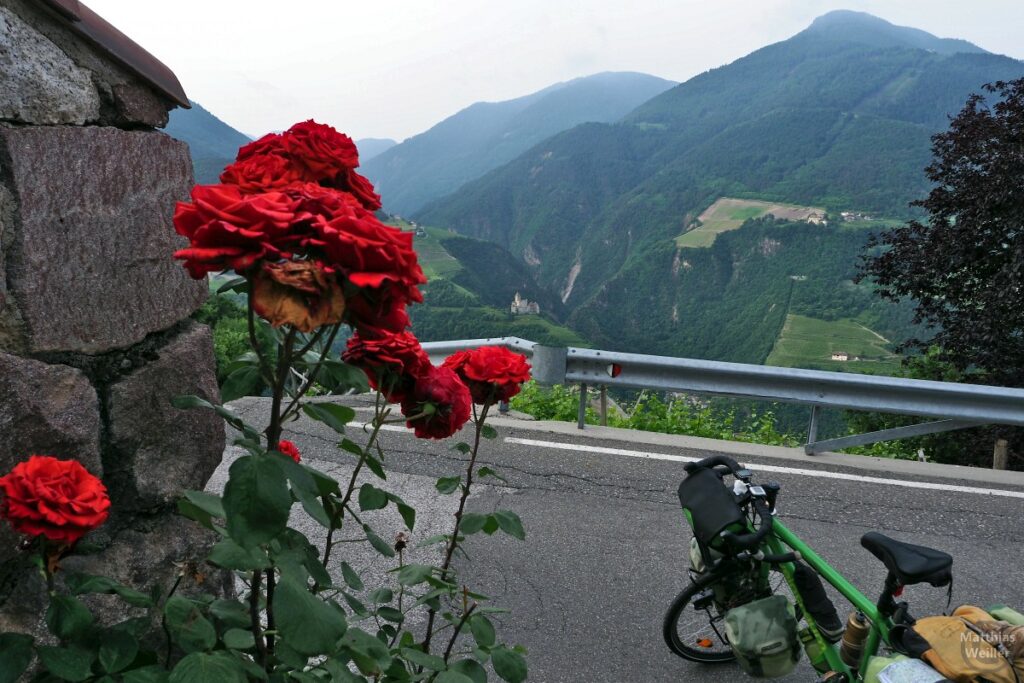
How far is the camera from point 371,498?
5.29 feet

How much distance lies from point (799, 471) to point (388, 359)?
470 cm

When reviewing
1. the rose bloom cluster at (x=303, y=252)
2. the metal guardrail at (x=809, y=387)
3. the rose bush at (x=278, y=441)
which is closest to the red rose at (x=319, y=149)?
the rose bush at (x=278, y=441)

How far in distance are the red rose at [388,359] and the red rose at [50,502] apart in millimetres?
496

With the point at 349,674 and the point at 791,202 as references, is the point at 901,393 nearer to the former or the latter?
the point at 349,674

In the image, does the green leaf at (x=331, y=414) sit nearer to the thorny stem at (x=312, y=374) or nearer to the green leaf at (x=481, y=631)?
the thorny stem at (x=312, y=374)

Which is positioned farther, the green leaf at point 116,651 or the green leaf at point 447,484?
the green leaf at point 447,484

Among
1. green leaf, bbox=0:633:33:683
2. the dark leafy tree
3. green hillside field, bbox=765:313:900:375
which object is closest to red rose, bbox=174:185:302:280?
green leaf, bbox=0:633:33:683

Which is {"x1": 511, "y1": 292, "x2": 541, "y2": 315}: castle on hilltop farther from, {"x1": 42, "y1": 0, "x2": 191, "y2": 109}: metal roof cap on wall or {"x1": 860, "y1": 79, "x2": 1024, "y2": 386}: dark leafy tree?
{"x1": 42, "y1": 0, "x2": 191, "y2": 109}: metal roof cap on wall

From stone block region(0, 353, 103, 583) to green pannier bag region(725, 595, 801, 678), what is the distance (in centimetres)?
222

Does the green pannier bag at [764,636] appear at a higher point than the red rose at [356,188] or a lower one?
lower

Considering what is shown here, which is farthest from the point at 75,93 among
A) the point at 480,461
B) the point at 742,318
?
the point at 742,318

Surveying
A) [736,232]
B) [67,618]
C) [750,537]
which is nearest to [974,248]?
[750,537]

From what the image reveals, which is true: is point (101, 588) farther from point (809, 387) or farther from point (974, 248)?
point (974, 248)

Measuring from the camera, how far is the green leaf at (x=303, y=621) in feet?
3.78
